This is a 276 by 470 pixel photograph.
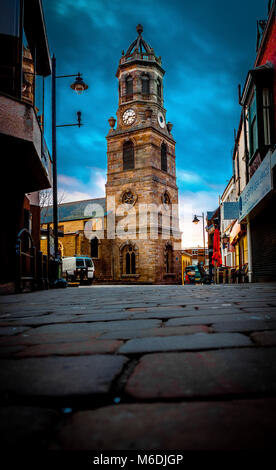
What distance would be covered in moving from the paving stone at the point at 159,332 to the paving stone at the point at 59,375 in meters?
0.53

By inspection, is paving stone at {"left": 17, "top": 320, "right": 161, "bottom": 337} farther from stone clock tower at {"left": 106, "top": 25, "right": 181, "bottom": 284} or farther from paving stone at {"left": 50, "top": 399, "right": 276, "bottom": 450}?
stone clock tower at {"left": 106, "top": 25, "right": 181, "bottom": 284}

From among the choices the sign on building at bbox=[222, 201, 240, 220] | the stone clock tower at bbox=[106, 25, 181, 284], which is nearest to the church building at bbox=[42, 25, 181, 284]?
the stone clock tower at bbox=[106, 25, 181, 284]

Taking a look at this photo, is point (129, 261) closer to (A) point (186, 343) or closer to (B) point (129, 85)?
(B) point (129, 85)

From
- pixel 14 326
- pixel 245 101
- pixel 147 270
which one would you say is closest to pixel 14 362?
pixel 14 326

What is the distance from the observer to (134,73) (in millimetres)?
36031

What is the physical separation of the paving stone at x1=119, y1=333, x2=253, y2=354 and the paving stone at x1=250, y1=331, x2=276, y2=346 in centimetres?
5

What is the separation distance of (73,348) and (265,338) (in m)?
1.01

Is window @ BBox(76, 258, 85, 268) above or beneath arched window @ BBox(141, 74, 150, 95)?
beneath

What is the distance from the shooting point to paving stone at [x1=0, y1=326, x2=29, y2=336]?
2265 millimetres

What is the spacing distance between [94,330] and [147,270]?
101ft

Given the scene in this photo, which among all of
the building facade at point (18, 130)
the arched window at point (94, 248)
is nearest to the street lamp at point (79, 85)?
the building facade at point (18, 130)

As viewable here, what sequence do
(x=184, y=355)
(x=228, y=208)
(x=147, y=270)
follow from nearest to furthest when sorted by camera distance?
(x=184, y=355) → (x=228, y=208) → (x=147, y=270)
